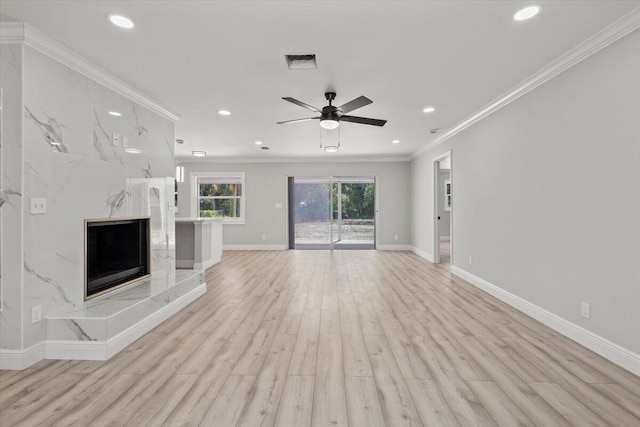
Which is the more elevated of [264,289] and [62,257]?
[62,257]

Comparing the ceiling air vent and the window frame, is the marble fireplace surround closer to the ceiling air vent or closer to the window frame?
the ceiling air vent

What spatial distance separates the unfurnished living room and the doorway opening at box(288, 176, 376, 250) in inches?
176

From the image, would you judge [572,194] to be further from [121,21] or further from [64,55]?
[64,55]

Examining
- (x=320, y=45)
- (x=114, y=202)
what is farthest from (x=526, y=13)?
(x=114, y=202)

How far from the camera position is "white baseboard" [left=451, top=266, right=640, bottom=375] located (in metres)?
2.35

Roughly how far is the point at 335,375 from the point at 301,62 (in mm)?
2612

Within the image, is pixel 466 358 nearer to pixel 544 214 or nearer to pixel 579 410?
pixel 579 410

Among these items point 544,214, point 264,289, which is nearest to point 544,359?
point 544,214

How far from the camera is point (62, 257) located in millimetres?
2729

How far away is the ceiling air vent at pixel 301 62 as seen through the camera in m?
2.97

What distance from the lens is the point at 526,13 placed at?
7.49ft

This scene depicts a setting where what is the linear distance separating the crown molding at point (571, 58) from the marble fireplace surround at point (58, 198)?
13.8 ft

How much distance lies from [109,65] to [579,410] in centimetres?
440

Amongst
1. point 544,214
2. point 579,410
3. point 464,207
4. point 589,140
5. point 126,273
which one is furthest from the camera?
point 464,207
